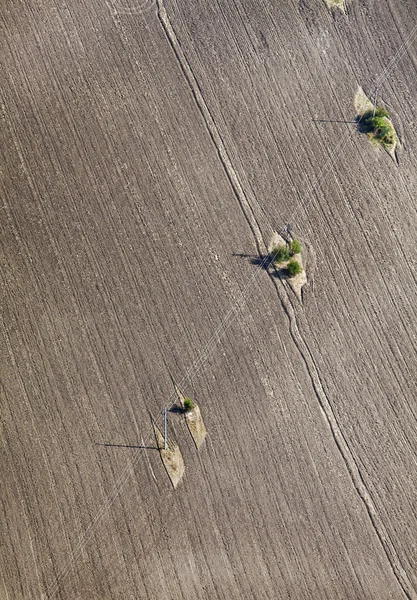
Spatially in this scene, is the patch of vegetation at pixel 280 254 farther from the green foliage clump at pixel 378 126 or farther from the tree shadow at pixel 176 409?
the tree shadow at pixel 176 409

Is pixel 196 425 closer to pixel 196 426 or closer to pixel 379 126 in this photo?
pixel 196 426

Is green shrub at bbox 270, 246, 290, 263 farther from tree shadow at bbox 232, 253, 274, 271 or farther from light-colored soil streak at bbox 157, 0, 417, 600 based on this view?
light-colored soil streak at bbox 157, 0, 417, 600

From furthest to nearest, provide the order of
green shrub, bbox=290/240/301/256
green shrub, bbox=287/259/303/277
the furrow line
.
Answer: the furrow line → green shrub, bbox=290/240/301/256 → green shrub, bbox=287/259/303/277

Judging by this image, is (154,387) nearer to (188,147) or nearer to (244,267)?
(244,267)

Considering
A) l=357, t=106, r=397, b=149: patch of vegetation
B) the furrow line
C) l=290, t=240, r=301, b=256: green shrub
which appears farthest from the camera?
l=357, t=106, r=397, b=149: patch of vegetation

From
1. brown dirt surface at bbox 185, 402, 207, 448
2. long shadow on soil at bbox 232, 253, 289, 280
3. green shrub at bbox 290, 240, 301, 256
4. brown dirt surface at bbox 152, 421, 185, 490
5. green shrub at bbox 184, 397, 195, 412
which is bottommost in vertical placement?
brown dirt surface at bbox 152, 421, 185, 490

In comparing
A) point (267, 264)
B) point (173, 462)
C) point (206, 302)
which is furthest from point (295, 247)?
point (173, 462)

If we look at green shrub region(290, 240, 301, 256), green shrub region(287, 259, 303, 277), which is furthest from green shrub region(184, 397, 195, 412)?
green shrub region(290, 240, 301, 256)
